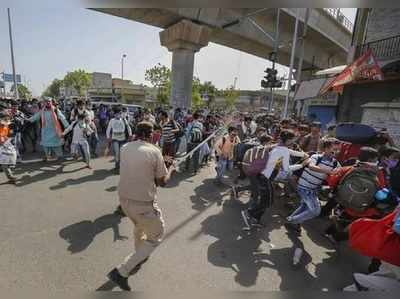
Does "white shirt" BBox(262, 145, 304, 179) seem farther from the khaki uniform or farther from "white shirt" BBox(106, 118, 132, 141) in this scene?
"white shirt" BBox(106, 118, 132, 141)

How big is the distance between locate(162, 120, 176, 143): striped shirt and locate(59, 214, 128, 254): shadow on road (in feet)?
9.83

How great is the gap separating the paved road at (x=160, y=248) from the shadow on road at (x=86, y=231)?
1cm

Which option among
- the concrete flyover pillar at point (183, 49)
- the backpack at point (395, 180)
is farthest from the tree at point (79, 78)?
the backpack at point (395, 180)

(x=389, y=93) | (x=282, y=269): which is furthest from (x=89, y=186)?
(x=389, y=93)

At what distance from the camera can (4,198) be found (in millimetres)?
4602

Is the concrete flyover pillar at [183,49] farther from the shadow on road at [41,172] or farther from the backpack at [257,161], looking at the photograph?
the backpack at [257,161]

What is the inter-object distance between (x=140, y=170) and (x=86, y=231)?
1.88 m

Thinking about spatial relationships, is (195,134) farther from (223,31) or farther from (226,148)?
(223,31)

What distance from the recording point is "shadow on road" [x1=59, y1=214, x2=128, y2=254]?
11.0 ft

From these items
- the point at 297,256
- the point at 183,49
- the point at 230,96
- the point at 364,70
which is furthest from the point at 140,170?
the point at 230,96

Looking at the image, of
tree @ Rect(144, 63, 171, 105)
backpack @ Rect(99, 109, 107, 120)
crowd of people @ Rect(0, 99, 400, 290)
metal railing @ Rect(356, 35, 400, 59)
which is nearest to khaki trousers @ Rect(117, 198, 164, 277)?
crowd of people @ Rect(0, 99, 400, 290)

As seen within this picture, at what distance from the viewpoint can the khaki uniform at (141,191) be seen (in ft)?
8.39

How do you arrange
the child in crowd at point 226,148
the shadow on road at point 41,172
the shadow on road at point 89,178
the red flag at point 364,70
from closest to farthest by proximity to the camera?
the shadow on road at point 89,178 → the shadow on road at point 41,172 → the child in crowd at point 226,148 → the red flag at point 364,70

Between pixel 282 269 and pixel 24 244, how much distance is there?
3447 mm
